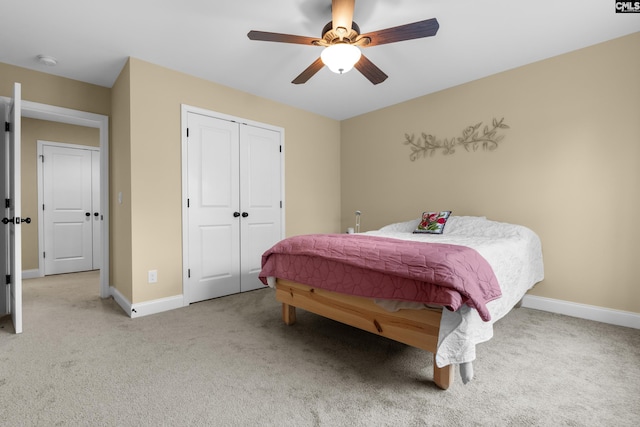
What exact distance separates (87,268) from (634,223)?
270 inches

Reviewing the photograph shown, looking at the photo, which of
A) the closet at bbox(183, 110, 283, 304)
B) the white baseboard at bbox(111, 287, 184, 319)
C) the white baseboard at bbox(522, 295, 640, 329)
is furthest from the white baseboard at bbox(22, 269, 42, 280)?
the white baseboard at bbox(522, 295, 640, 329)

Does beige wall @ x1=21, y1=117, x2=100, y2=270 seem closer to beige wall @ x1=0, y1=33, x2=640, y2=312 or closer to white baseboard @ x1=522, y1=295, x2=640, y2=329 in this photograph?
beige wall @ x1=0, y1=33, x2=640, y2=312

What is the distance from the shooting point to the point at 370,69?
227cm

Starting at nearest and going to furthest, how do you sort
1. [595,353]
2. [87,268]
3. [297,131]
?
[595,353]
[297,131]
[87,268]

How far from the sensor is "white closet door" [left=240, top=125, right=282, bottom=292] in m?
3.59

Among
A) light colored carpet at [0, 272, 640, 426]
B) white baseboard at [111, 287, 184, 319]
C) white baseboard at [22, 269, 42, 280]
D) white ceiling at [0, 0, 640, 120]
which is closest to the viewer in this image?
light colored carpet at [0, 272, 640, 426]

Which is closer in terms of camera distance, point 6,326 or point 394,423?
point 394,423

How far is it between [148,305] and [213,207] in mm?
1146

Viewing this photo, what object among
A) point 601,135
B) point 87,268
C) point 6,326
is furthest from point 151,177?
point 601,135

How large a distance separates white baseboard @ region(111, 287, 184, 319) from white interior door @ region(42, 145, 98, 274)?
2379 millimetres

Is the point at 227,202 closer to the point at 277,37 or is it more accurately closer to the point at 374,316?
the point at 277,37

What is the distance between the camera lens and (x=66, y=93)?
3111mm

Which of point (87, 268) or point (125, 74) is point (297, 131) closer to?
point (125, 74)

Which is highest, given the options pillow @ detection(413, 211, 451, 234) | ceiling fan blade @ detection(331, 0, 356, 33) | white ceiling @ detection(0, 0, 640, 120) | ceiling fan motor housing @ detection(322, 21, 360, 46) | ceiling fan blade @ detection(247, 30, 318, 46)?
white ceiling @ detection(0, 0, 640, 120)
